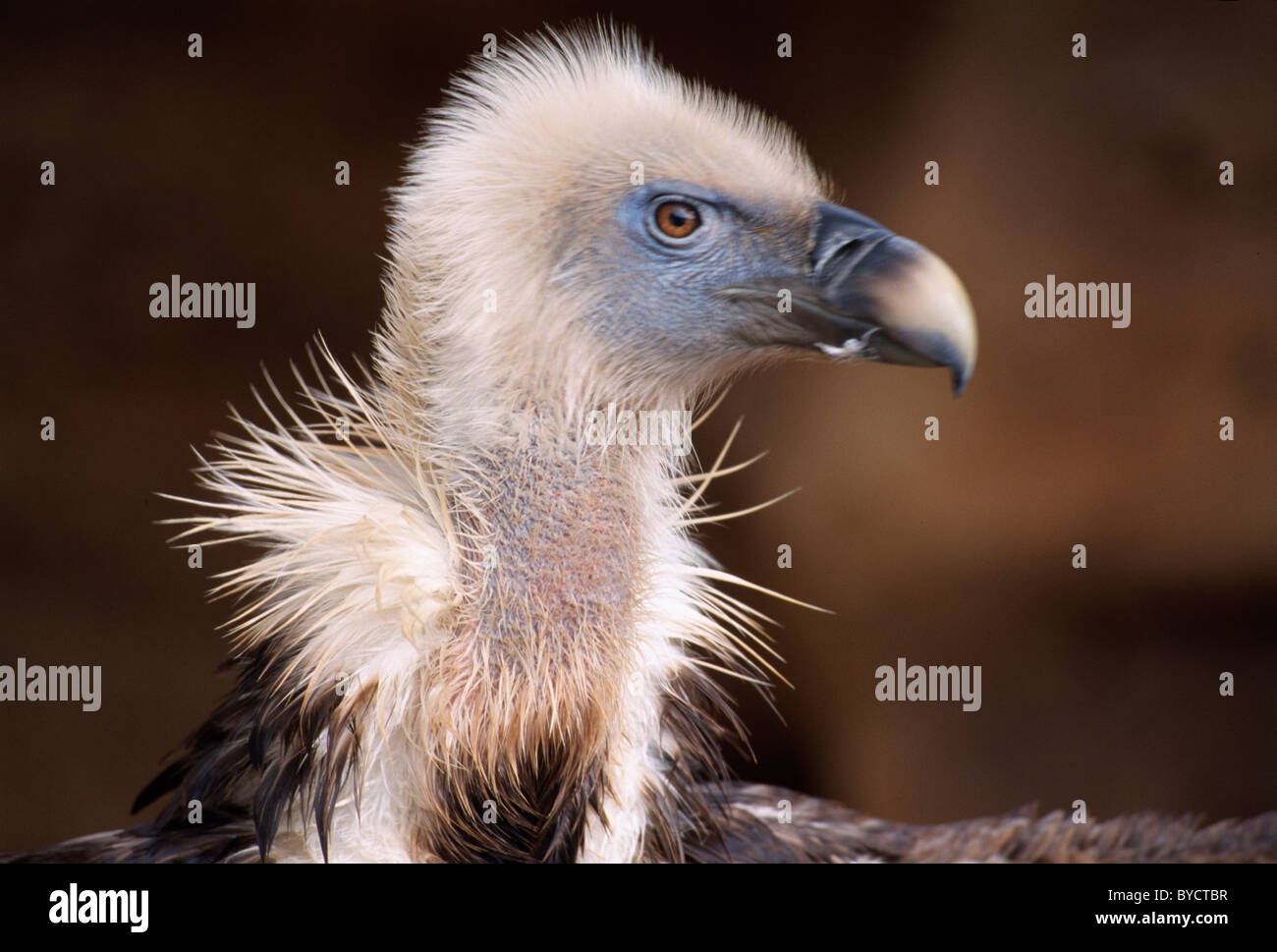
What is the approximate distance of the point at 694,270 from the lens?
174 cm

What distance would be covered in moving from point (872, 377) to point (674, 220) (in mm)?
1369

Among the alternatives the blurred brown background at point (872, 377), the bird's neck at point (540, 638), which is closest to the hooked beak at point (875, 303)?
the bird's neck at point (540, 638)

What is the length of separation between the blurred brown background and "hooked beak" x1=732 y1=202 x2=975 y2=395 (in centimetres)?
109

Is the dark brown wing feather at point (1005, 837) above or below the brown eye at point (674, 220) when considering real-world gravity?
below

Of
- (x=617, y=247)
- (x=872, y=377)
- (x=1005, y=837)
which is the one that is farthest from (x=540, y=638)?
(x=872, y=377)

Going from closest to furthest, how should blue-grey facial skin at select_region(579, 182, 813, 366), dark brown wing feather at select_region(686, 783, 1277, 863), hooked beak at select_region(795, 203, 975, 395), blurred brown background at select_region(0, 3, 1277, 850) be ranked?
hooked beak at select_region(795, 203, 975, 395), blue-grey facial skin at select_region(579, 182, 813, 366), dark brown wing feather at select_region(686, 783, 1277, 863), blurred brown background at select_region(0, 3, 1277, 850)

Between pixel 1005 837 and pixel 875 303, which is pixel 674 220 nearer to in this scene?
pixel 875 303

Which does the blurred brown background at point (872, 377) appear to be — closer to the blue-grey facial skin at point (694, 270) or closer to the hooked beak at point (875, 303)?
the blue-grey facial skin at point (694, 270)

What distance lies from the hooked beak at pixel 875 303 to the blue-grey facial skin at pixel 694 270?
0.06 feet

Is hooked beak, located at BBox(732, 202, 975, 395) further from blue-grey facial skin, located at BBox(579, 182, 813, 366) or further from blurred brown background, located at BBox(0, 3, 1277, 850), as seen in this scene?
blurred brown background, located at BBox(0, 3, 1277, 850)

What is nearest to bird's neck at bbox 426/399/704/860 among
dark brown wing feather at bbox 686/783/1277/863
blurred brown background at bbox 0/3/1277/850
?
Answer: dark brown wing feather at bbox 686/783/1277/863

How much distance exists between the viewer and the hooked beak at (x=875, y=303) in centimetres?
159

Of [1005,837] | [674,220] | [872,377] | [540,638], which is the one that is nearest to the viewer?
[540,638]

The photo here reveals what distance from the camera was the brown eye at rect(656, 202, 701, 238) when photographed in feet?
5.63
